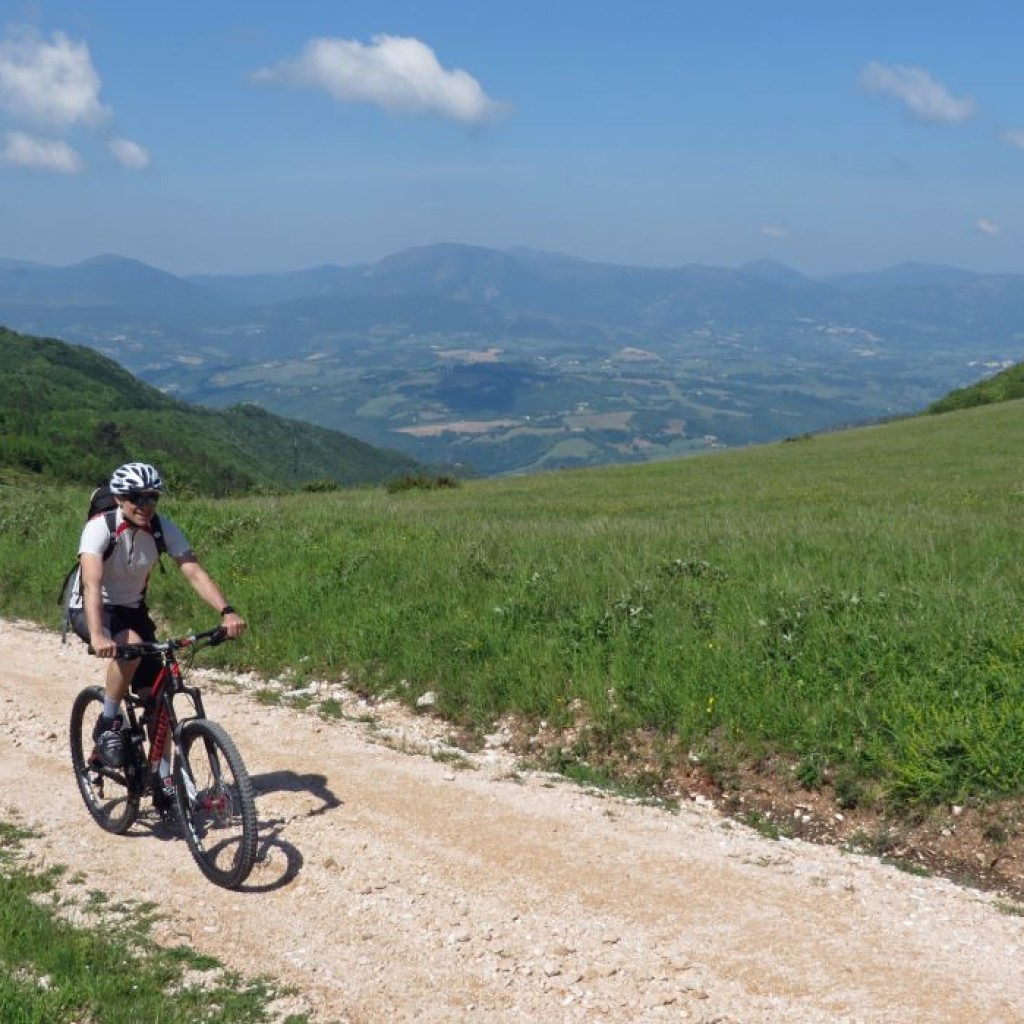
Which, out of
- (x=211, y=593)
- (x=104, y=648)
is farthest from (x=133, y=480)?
(x=104, y=648)

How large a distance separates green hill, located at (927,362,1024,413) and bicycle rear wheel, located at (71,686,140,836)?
9712 cm

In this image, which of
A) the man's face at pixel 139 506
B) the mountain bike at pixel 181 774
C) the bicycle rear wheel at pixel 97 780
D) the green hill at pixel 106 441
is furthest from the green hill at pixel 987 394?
the man's face at pixel 139 506

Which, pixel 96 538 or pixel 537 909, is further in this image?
pixel 96 538

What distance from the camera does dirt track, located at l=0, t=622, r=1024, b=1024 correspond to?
18.6ft

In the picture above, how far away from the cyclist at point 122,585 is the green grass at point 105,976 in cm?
140

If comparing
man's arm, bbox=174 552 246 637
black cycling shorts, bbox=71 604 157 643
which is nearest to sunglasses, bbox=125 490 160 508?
man's arm, bbox=174 552 246 637

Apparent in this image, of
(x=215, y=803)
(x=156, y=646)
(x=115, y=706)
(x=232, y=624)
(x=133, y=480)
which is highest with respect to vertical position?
(x=133, y=480)

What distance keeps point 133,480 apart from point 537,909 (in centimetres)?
390

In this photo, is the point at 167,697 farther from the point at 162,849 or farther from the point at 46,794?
the point at 46,794

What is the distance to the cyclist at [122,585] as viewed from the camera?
754 centimetres

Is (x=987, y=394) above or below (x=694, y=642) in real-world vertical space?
above

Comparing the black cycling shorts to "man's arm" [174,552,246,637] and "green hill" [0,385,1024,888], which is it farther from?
"green hill" [0,385,1024,888]

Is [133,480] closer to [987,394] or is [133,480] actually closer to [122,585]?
[122,585]

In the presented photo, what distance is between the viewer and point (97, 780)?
27.6 feet
